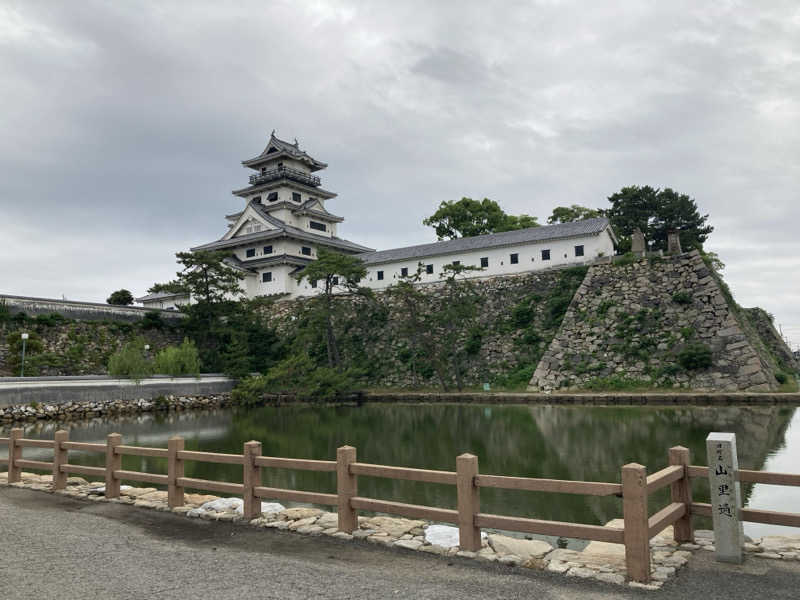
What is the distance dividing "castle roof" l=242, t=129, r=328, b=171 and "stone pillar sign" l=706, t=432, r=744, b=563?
197ft

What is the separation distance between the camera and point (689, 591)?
18.2ft

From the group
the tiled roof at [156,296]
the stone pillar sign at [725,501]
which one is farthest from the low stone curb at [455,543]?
the tiled roof at [156,296]

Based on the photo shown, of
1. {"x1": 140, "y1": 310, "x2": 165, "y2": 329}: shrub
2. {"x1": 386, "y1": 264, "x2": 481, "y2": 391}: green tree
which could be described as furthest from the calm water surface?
{"x1": 140, "y1": 310, "x2": 165, "y2": 329}: shrub

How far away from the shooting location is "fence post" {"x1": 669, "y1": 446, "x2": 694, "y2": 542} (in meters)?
6.90

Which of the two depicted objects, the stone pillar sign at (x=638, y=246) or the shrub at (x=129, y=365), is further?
the stone pillar sign at (x=638, y=246)

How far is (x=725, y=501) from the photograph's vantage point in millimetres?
6230

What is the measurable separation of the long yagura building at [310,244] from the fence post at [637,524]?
36.5 meters

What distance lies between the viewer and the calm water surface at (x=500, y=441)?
11.5 metres

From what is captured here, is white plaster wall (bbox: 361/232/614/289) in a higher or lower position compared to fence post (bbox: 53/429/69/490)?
higher

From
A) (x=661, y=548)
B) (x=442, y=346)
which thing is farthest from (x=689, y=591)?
(x=442, y=346)

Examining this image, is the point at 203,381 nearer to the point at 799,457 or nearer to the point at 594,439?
the point at 594,439

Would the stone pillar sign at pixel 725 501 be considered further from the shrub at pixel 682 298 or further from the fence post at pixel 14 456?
the shrub at pixel 682 298

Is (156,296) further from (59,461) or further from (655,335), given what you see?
(59,461)

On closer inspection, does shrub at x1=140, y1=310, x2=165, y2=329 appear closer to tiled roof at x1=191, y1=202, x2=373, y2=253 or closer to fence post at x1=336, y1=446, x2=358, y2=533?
tiled roof at x1=191, y1=202, x2=373, y2=253
